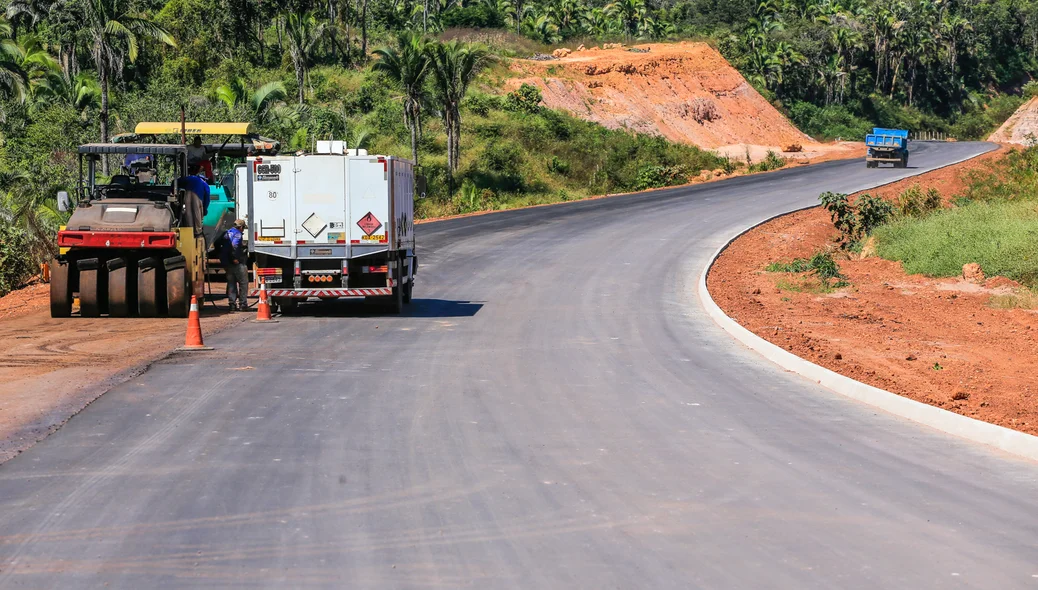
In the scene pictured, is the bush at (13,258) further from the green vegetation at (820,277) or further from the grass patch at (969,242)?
the grass patch at (969,242)

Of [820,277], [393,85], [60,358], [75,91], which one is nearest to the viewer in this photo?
[60,358]

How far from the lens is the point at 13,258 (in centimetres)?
2570

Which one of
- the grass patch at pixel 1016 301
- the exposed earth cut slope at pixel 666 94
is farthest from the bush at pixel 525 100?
the grass patch at pixel 1016 301

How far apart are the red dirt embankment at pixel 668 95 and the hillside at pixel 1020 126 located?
27.3 metres

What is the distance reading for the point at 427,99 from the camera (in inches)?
2210

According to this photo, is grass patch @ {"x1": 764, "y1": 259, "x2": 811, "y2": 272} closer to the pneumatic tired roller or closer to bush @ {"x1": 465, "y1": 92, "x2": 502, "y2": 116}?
the pneumatic tired roller

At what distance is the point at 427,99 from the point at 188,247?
37927mm

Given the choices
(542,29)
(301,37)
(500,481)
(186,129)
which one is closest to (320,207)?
(186,129)

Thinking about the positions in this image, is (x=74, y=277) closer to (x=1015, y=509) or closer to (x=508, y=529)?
(x=508, y=529)

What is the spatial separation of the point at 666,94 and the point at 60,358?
6451 centimetres

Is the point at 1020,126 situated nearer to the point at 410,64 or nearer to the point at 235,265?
the point at 410,64

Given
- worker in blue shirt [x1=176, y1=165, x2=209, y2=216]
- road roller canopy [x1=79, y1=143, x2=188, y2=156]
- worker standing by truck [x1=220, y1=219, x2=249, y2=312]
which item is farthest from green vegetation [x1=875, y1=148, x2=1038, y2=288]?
road roller canopy [x1=79, y1=143, x2=188, y2=156]

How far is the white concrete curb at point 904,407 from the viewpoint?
380 inches

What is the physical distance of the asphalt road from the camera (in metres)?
6.51
